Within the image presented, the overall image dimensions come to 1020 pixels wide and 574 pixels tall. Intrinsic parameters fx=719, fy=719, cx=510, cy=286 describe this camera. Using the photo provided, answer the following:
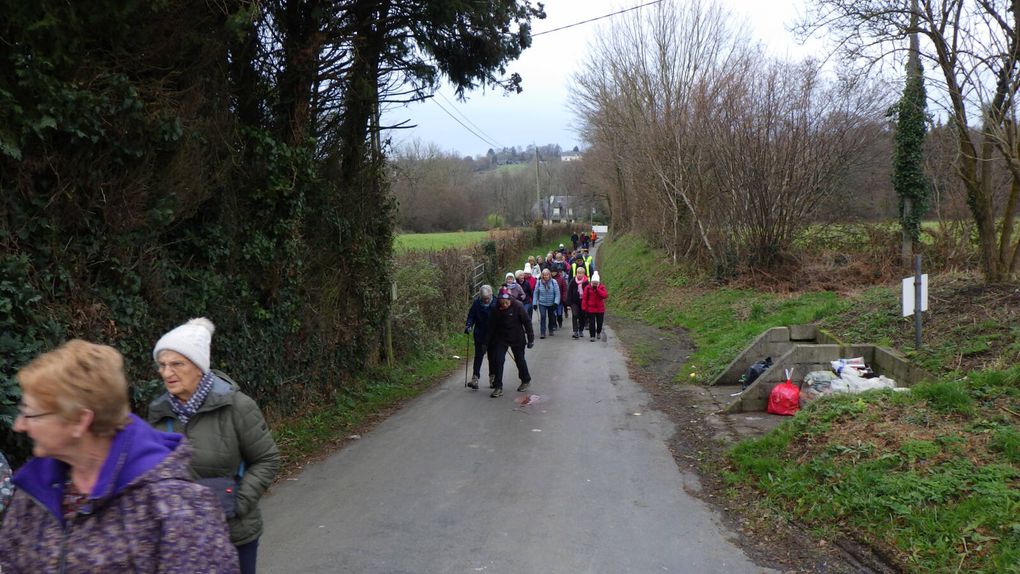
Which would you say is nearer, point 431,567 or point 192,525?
point 192,525

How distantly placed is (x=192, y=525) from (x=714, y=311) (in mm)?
18281

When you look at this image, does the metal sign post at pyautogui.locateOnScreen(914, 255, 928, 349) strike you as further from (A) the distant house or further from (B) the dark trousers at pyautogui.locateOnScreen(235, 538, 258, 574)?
(A) the distant house

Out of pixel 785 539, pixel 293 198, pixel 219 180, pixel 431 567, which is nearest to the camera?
pixel 431 567

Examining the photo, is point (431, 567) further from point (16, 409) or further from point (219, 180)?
point (219, 180)

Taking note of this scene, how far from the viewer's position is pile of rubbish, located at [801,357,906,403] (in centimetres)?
835

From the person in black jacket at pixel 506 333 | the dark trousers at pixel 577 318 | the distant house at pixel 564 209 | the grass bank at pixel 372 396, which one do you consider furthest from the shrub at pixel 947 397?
the distant house at pixel 564 209

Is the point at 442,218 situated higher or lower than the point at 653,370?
higher

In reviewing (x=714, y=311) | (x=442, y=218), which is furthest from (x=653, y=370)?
(x=442, y=218)

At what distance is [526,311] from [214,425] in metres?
10.3

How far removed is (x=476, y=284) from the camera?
82.8ft

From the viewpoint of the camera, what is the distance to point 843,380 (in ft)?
28.6

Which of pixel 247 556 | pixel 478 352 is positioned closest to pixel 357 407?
pixel 478 352

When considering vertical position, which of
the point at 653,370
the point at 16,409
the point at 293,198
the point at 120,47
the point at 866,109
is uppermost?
the point at 866,109

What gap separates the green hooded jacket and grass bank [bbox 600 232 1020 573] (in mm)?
4263
